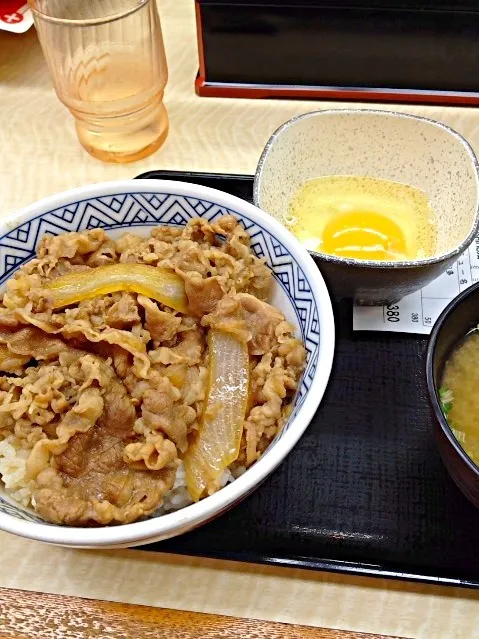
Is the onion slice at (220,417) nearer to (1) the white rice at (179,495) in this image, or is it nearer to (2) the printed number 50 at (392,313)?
(1) the white rice at (179,495)

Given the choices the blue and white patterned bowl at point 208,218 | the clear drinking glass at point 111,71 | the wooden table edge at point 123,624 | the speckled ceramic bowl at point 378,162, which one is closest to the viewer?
the blue and white patterned bowl at point 208,218

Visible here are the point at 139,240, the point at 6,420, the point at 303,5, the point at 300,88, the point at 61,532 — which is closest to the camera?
the point at 61,532

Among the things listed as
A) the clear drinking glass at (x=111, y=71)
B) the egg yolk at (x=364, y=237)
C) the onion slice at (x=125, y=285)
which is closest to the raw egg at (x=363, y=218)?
the egg yolk at (x=364, y=237)

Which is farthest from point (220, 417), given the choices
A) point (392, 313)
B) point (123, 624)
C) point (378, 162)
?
point (378, 162)

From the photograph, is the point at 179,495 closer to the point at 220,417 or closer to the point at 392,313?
the point at 220,417

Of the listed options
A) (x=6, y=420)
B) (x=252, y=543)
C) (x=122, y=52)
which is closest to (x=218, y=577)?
(x=252, y=543)

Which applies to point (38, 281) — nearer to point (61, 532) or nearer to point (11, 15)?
point (61, 532)
